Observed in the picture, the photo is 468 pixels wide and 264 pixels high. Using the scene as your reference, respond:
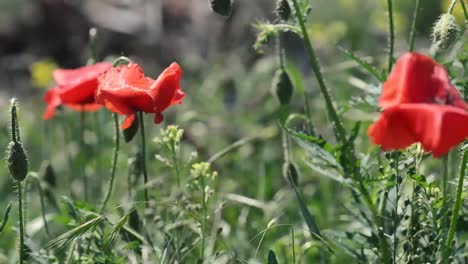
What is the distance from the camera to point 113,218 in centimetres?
301

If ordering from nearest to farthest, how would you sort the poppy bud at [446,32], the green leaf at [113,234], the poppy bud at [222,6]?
the green leaf at [113,234] → the poppy bud at [446,32] → the poppy bud at [222,6]

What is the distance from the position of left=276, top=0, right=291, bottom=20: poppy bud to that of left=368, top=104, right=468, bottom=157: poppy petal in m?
0.67

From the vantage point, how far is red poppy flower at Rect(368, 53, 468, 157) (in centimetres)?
192

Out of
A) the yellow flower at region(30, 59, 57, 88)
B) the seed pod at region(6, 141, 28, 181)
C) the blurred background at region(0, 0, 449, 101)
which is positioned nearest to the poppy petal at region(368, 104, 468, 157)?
the seed pod at region(6, 141, 28, 181)

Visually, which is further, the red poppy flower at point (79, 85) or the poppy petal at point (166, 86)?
the red poppy flower at point (79, 85)

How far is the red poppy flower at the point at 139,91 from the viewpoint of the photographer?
2439 millimetres

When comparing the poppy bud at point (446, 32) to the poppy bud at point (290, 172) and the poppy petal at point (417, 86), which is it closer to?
the poppy petal at point (417, 86)

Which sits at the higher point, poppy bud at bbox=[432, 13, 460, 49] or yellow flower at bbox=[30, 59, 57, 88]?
poppy bud at bbox=[432, 13, 460, 49]

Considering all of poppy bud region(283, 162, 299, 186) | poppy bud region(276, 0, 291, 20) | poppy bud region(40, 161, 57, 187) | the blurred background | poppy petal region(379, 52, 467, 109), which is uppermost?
poppy bud region(276, 0, 291, 20)

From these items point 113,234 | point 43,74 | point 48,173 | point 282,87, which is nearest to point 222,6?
point 282,87

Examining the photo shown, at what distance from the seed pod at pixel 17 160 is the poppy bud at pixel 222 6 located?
57 centimetres

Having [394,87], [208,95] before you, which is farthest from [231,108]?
[394,87]

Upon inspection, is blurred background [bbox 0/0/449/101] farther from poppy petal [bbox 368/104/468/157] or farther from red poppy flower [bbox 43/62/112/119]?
poppy petal [bbox 368/104/468/157]

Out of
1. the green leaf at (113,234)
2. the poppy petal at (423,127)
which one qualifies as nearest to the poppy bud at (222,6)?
the green leaf at (113,234)
